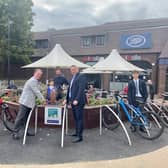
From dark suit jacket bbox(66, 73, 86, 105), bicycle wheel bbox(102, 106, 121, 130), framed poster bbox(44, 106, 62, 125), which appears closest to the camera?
dark suit jacket bbox(66, 73, 86, 105)

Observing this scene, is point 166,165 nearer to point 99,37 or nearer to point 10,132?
point 10,132

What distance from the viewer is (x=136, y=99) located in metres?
7.20

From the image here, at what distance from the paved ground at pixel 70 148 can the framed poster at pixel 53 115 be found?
36 cm

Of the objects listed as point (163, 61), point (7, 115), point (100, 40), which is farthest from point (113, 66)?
point (100, 40)

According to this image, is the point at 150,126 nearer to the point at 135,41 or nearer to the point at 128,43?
the point at 135,41

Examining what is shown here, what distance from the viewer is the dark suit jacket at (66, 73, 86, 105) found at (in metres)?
6.10

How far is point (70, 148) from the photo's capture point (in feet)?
18.6

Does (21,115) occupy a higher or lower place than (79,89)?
lower

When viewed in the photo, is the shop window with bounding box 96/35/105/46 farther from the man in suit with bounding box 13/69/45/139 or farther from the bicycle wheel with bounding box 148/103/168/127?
the man in suit with bounding box 13/69/45/139

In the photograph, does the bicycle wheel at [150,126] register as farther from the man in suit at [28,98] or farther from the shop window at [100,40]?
the shop window at [100,40]

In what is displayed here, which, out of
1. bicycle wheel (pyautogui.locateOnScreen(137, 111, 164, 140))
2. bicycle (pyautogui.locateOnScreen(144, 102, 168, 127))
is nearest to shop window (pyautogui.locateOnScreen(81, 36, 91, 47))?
bicycle (pyautogui.locateOnScreen(144, 102, 168, 127))

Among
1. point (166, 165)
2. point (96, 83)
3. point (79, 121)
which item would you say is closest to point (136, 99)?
point (79, 121)

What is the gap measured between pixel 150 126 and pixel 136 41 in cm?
2350

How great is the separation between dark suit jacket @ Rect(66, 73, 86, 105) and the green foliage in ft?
69.5
